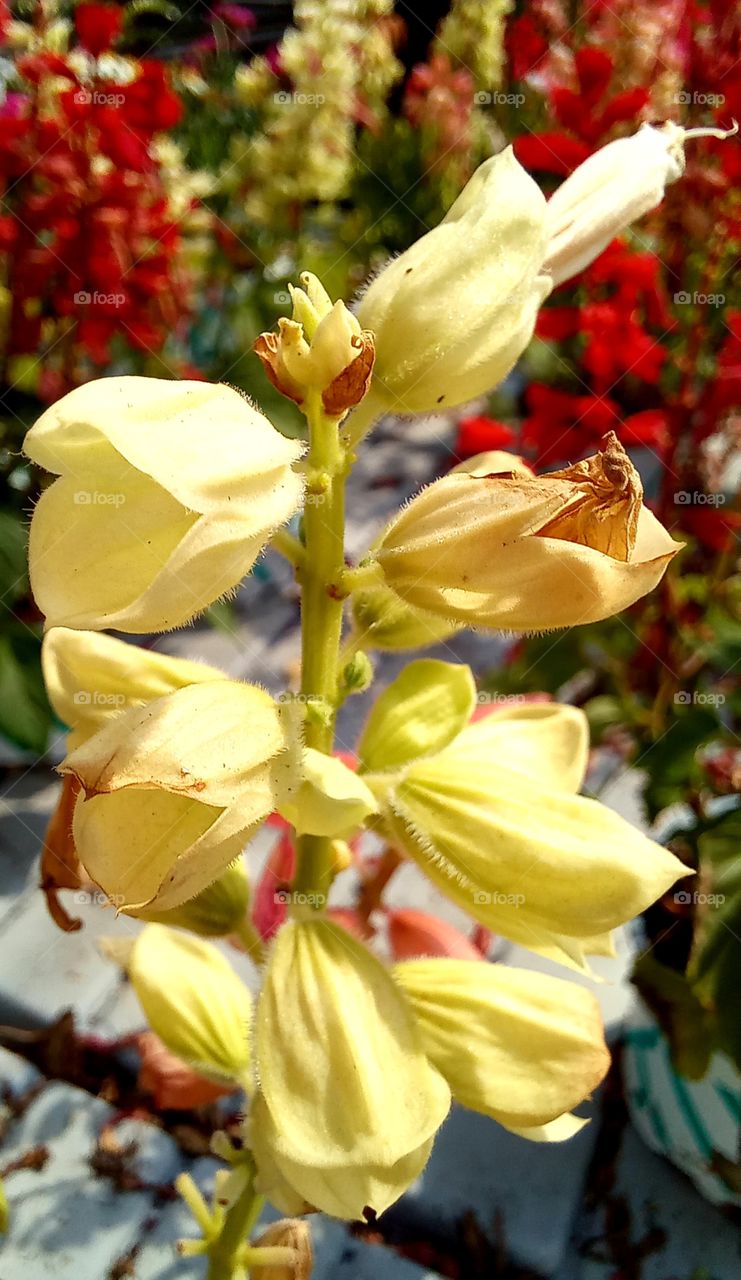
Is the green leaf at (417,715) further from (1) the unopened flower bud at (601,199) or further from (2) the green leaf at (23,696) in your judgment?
(2) the green leaf at (23,696)

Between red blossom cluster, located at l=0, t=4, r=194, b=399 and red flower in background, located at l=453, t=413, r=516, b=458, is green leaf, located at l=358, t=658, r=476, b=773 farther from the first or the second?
red blossom cluster, located at l=0, t=4, r=194, b=399

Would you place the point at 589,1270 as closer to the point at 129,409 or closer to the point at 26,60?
the point at 129,409

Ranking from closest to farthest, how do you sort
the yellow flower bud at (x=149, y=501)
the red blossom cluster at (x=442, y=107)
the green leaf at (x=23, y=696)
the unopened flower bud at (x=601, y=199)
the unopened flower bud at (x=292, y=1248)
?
the yellow flower bud at (x=149, y=501), the unopened flower bud at (x=601, y=199), the unopened flower bud at (x=292, y=1248), the green leaf at (x=23, y=696), the red blossom cluster at (x=442, y=107)

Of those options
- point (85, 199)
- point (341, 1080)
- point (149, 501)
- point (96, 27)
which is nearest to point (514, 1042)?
point (341, 1080)

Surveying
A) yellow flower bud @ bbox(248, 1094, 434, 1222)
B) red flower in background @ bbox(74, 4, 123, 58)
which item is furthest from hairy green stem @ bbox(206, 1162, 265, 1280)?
red flower in background @ bbox(74, 4, 123, 58)

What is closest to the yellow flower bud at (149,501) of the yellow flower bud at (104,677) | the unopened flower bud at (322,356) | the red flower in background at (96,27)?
the unopened flower bud at (322,356)

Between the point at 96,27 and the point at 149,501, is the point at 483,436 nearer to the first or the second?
the point at 96,27
